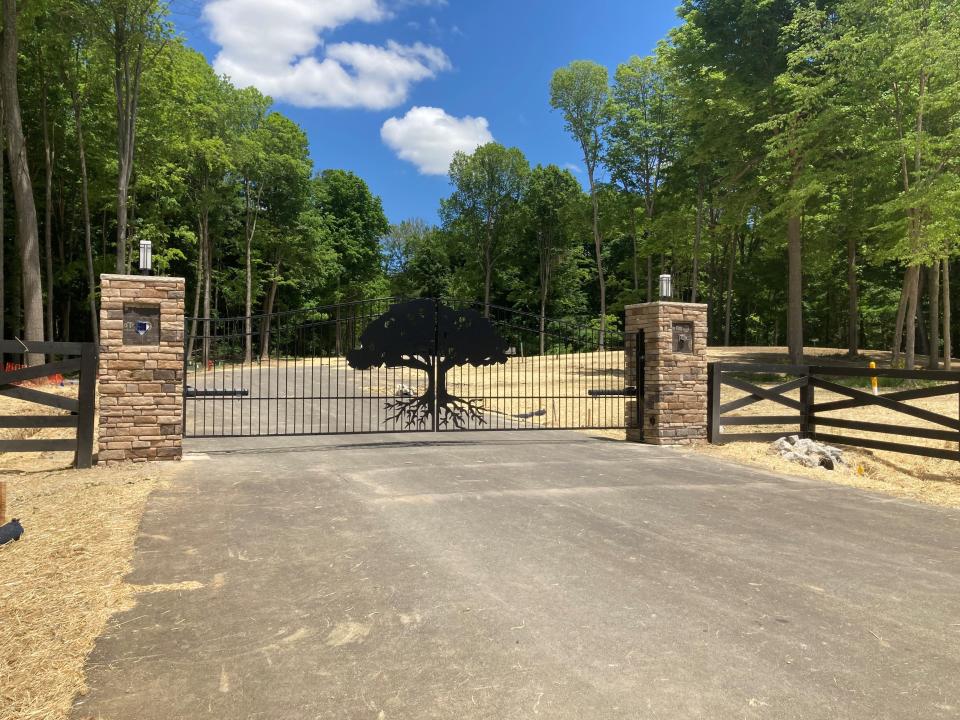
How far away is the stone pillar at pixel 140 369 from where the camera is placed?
8.02 meters

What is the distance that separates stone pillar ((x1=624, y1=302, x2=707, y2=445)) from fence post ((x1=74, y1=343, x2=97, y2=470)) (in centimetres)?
800

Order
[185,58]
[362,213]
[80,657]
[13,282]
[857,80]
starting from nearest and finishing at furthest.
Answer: [80,657] < [857,80] < [185,58] < [13,282] < [362,213]

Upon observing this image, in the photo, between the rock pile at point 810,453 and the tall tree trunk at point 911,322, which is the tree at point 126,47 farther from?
the tall tree trunk at point 911,322

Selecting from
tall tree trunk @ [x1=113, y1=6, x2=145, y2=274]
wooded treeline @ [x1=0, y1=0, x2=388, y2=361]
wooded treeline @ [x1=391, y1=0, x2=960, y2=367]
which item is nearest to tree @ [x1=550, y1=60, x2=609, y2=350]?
wooded treeline @ [x1=391, y1=0, x2=960, y2=367]

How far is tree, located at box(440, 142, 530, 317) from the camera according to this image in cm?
4150

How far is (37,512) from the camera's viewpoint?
5.60m

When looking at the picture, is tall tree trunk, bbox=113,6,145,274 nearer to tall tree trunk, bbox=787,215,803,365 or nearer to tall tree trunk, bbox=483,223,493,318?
tall tree trunk, bbox=787,215,803,365

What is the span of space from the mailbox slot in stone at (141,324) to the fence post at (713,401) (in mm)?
8470

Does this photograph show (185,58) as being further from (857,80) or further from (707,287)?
(707,287)

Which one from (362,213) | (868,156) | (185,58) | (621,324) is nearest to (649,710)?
(868,156)

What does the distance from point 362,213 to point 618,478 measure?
42.7 m

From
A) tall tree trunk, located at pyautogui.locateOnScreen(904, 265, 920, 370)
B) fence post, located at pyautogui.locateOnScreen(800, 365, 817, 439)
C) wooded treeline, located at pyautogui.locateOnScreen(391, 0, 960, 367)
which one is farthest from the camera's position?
tall tree trunk, located at pyautogui.locateOnScreen(904, 265, 920, 370)

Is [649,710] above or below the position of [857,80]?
below

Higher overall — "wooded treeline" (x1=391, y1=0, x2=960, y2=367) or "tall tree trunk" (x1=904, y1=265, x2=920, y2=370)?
"wooded treeline" (x1=391, y1=0, x2=960, y2=367)
